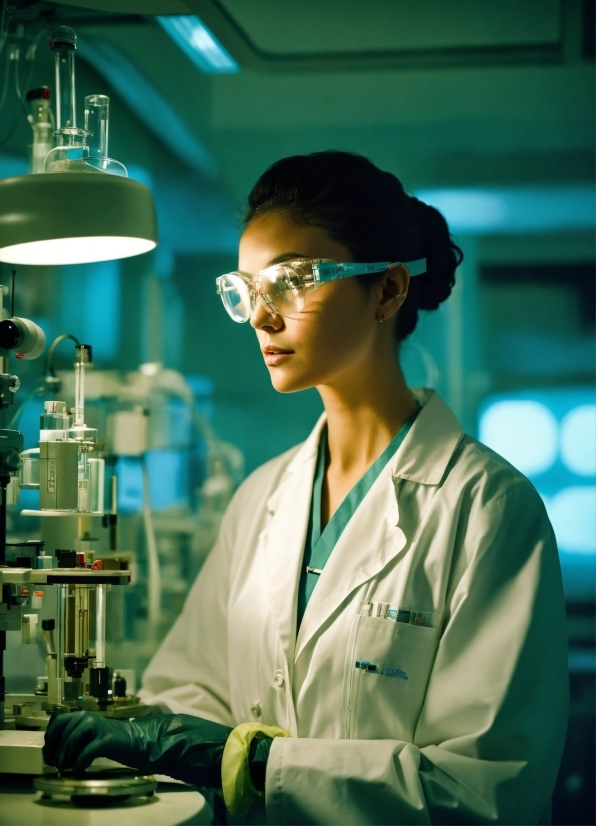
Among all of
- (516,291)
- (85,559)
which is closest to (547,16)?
(516,291)

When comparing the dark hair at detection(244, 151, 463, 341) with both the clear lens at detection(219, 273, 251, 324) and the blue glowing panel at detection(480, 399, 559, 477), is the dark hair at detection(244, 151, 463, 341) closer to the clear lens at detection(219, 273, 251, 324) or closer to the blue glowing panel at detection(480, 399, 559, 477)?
the clear lens at detection(219, 273, 251, 324)

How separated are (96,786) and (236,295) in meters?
0.90

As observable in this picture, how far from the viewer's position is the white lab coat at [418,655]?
1395mm

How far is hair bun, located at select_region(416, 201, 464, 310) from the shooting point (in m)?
1.79

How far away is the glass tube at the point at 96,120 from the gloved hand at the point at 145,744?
3.18 ft

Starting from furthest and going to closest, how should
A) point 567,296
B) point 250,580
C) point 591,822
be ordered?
point 567,296, point 591,822, point 250,580

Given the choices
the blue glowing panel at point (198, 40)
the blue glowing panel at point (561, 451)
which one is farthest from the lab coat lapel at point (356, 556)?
the blue glowing panel at point (561, 451)

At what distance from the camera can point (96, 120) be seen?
1613 millimetres

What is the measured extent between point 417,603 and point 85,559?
1.84 feet

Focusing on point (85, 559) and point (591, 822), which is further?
point (591, 822)

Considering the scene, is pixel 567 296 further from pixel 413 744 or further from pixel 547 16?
pixel 413 744

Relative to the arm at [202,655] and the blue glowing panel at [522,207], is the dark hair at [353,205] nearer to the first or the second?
the arm at [202,655]

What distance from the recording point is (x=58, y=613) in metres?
1.48

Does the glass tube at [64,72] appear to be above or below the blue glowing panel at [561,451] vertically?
above
